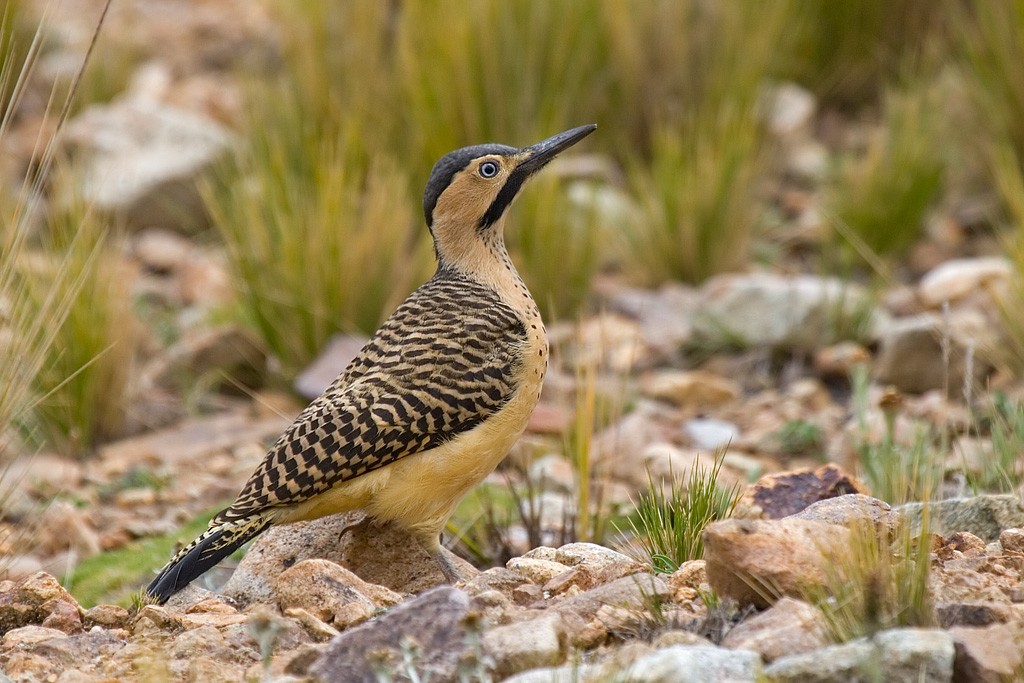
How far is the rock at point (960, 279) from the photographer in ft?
25.5

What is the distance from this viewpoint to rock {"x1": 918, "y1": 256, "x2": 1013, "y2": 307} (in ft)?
25.5

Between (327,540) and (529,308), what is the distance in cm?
105

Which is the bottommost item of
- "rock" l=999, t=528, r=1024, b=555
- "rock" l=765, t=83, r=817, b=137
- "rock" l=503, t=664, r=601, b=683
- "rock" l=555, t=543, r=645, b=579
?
"rock" l=555, t=543, r=645, b=579

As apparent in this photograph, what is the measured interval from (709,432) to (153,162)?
4872 millimetres

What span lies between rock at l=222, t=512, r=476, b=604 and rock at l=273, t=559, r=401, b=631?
61 centimetres

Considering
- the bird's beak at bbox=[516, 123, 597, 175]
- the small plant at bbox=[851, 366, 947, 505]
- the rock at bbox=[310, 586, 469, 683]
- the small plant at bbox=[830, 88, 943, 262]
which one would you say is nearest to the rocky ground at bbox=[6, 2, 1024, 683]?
the rock at bbox=[310, 586, 469, 683]

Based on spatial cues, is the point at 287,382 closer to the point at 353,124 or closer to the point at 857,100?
the point at 353,124

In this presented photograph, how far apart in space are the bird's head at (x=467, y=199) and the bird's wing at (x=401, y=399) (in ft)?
0.97

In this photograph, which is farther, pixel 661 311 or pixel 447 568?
pixel 661 311

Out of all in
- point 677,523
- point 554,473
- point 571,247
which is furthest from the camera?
point 571,247

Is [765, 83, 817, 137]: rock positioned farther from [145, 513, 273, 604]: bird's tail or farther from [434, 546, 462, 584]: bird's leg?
[145, 513, 273, 604]: bird's tail

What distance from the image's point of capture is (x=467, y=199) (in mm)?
5344

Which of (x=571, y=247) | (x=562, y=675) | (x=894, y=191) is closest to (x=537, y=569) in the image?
(x=562, y=675)

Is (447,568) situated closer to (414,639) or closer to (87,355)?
(414,639)
